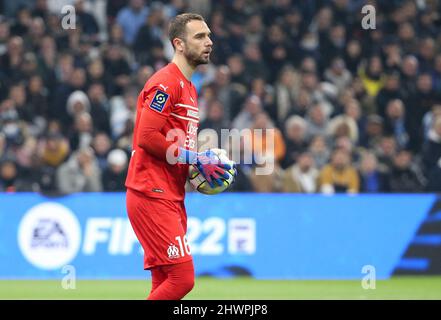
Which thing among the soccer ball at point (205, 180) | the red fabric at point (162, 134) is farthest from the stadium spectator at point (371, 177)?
the red fabric at point (162, 134)

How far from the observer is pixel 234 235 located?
15.1m

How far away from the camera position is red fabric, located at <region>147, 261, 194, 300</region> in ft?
26.0

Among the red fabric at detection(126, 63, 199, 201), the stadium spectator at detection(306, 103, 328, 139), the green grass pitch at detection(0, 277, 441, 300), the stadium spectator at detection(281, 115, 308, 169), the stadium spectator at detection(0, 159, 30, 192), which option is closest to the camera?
the red fabric at detection(126, 63, 199, 201)

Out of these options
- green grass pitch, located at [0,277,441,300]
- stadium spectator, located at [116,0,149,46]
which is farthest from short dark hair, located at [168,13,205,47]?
stadium spectator, located at [116,0,149,46]

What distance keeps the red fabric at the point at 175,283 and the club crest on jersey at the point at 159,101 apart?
3.99 ft

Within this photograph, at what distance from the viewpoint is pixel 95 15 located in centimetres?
2017

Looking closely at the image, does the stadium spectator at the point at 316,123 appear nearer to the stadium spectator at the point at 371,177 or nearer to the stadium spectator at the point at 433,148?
the stadium spectator at the point at 371,177

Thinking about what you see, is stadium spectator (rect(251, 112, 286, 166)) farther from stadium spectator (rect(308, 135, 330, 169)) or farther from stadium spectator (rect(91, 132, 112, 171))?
stadium spectator (rect(91, 132, 112, 171))

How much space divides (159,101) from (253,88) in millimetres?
10648

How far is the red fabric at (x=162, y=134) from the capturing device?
8.02 meters

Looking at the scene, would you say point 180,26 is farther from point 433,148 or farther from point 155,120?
point 433,148

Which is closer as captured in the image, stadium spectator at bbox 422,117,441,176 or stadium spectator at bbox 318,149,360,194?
stadium spectator at bbox 318,149,360,194

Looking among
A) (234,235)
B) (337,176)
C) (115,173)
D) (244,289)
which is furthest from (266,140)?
(244,289)
